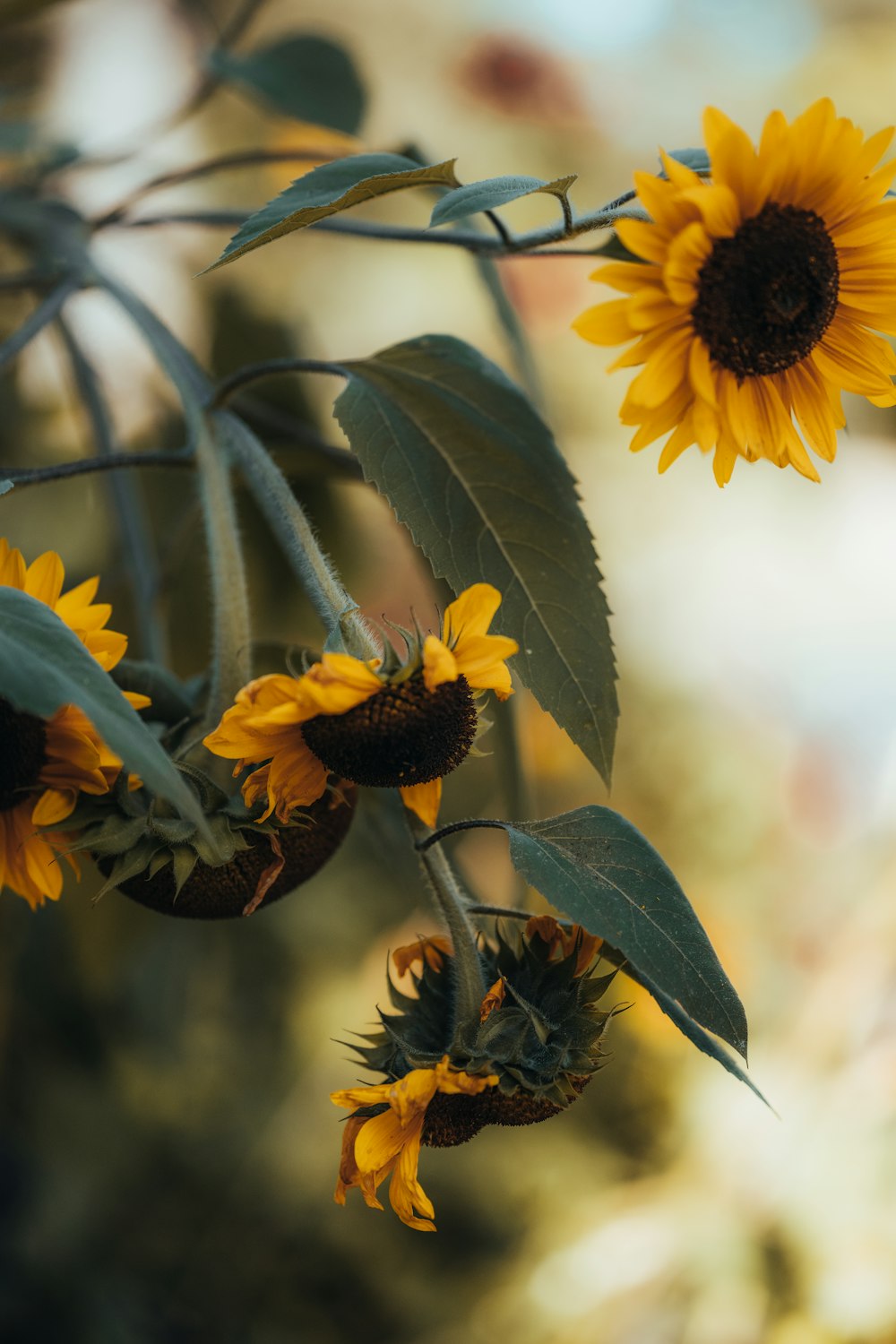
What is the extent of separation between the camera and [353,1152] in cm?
24

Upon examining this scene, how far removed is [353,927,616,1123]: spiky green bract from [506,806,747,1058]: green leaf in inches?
0.7

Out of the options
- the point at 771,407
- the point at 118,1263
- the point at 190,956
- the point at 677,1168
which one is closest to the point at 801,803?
the point at 677,1168

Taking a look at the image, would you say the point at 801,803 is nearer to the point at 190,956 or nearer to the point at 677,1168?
the point at 677,1168

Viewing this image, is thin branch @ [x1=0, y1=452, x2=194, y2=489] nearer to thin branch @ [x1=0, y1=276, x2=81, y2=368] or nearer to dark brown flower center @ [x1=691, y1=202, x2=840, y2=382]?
thin branch @ [x1=0, y1=276, x2=81, y2=368]

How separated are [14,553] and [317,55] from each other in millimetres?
389

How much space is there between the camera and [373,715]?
0.22 metres

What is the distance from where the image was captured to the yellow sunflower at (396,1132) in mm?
229

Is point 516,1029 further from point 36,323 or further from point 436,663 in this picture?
point 36,323

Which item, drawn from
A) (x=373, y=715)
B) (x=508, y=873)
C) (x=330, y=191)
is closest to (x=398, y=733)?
(x=373, y=715)

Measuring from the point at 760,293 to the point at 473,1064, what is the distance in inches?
6.4

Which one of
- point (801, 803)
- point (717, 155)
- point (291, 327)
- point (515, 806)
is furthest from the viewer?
point (801, 803)

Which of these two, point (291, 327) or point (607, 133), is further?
point (607, 133)

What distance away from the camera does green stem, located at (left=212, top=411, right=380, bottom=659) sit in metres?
0.24

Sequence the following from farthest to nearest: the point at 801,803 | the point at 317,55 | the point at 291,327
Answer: the point at 801,803 < the point at 291,327 < the point at 317,55
